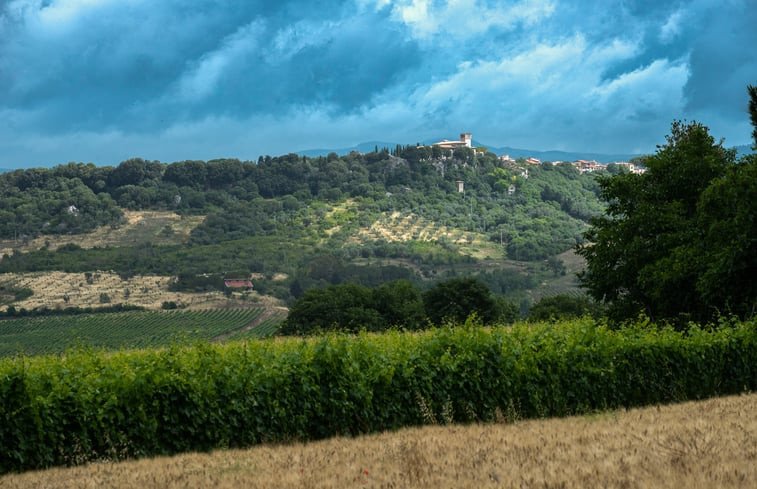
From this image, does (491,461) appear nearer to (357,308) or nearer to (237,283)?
(357,308)

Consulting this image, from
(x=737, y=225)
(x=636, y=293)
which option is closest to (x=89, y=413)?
(x=737, y=225)

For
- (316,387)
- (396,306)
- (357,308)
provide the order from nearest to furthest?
1. (316,387)
2. (357,308)
3. (396,306)

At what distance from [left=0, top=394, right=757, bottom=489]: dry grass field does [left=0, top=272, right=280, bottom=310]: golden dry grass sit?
15313 centimetres

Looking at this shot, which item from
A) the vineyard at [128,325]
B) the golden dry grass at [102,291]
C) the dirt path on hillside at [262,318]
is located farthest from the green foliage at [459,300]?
the golden dry grass at [102,291]

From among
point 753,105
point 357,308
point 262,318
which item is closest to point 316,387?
point 753,105

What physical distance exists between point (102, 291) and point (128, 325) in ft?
129

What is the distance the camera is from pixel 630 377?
695 inches

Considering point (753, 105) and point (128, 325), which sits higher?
point (753, 105)

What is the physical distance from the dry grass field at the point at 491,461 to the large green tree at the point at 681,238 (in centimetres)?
1808

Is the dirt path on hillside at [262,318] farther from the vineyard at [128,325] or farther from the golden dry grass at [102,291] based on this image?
the golden dry grass at [102,291]

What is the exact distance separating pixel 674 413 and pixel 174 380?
9.06m

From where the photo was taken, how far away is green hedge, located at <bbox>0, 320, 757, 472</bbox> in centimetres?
1314

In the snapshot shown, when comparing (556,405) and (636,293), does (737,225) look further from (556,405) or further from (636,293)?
(556,405)

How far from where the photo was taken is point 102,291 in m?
174
